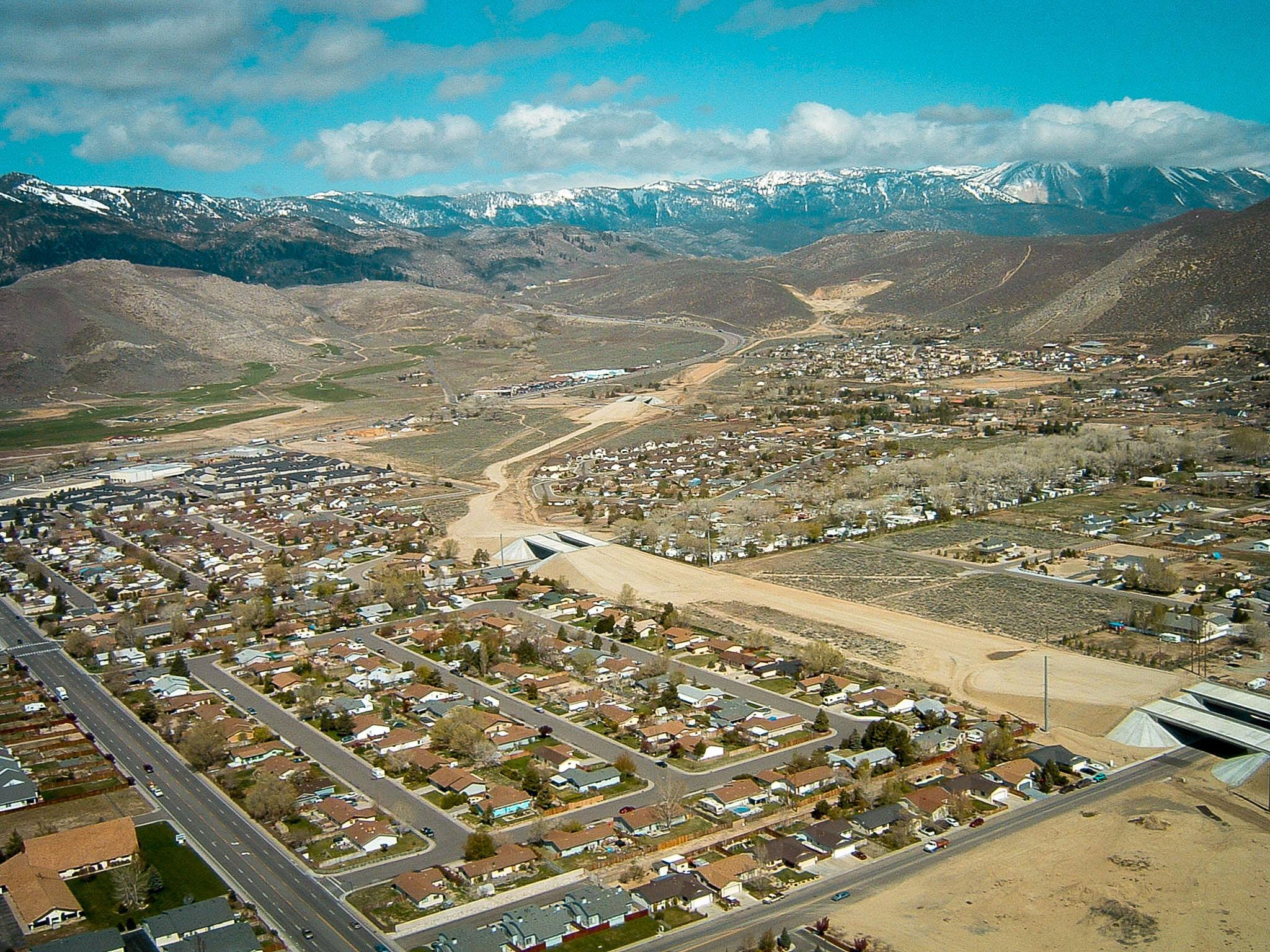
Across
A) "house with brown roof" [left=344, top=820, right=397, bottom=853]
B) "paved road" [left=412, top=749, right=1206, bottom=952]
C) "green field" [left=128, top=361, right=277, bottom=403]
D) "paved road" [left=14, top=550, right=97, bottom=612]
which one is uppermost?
"green field" [left=128, top=361, right=277, bottom=403]

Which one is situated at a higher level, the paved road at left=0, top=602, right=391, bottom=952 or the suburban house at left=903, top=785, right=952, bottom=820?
the paved road at left=0, top=602, right=391, bottom=952

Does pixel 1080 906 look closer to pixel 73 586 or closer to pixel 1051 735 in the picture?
pixel 1051 735

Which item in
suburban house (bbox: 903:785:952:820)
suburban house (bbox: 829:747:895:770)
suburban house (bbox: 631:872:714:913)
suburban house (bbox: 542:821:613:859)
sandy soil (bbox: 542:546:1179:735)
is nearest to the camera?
suburban house (bbox: 631:872:714:913)

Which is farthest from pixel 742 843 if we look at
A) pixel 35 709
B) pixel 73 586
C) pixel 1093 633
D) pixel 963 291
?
pixel 963 291

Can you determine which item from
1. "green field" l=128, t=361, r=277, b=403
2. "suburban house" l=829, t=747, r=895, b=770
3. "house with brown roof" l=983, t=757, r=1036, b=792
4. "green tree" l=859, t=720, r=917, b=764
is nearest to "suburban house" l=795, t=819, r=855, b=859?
"suburban house" l=829, t=747, r=895, b=770

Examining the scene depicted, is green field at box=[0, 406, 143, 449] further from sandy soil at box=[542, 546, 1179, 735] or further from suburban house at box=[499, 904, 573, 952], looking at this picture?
suburban house at box=[499, 904, 573, 952]

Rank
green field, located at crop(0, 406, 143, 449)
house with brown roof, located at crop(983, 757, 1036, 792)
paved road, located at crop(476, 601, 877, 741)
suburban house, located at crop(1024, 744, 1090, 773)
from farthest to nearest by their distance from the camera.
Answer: green field, located at crop(0, 406, 143, 449) < paved road, located at crop(476, 601, 877, 741) < suburban house, located at crop(1024, 744, 1090, 773) < house with brown roof, located at crop(983, 757, 1036, 792)

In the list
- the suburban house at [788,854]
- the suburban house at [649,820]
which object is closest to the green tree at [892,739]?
the suburban house at [788,854]

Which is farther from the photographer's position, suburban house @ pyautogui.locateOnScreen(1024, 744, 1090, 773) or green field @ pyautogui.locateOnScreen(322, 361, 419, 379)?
green field @ pyautogui.locateOnScreen(322, 361, 419, 379)
